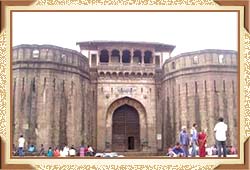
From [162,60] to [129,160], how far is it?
37.3ft

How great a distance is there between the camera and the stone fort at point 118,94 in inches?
627

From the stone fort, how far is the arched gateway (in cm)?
4

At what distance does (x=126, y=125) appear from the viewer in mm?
19656

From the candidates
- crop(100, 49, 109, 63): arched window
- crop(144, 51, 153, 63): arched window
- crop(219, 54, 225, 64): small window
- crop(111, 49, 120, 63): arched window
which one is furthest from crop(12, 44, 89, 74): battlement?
crop(219, 54, 225, 64): small window

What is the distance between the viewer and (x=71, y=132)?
16.7 meters

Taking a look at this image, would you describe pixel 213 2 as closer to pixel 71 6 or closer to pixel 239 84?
pixel 239 84

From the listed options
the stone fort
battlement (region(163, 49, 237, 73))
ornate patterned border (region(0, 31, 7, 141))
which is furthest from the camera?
battlement (region(163, 49, 237, 73))

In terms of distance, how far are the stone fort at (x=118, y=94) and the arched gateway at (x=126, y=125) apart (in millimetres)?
39

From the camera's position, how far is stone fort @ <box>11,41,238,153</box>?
15.9 m

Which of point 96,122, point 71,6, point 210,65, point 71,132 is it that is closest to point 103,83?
point 96,122

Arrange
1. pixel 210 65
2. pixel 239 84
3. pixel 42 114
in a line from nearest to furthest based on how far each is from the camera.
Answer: pixel 239 84 → pixel 42 114 → pixel 210 65

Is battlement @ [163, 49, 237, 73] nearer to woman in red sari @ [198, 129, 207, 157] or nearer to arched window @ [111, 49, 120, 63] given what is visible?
arched window @ [111, 49, 120, 63]

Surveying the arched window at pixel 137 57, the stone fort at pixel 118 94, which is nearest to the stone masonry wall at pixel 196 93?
the stone fort at pixel 118 94

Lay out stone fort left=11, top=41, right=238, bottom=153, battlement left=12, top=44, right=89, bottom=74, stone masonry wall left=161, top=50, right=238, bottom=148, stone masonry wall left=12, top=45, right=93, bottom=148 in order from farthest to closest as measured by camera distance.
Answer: stone masonry wall left=161, top=50, right=238, bottom=148 < battlement left=12, top=44, right=89, bottom=74 < stone fort left=11, top=41, right=238, bottom=153 < stone masonry wall left=12, top=45, right=93, bottom=148
